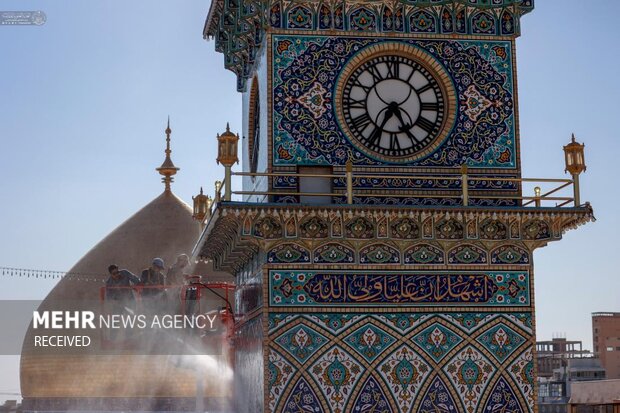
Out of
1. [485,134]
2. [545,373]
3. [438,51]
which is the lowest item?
[545,373]

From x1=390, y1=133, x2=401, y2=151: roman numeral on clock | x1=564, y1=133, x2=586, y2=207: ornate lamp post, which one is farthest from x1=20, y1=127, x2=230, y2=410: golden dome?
x1=564, y1=133, x2=586, y2=207: ornate lamp post

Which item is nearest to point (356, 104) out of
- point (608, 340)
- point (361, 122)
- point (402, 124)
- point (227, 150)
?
point (361, 122)

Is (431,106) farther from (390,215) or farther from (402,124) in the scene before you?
(390,215)

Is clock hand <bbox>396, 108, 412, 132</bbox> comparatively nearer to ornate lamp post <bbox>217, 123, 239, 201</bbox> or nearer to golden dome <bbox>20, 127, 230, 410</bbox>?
ornate lamp post <bbox>217, 123, 239, 201</bbox>

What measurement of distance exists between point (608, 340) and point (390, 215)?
213 feet

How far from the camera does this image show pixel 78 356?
115ft

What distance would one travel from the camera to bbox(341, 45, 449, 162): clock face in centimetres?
1898

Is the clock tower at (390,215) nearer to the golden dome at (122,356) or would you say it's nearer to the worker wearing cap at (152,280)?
the worker wearing cap at (152,280)

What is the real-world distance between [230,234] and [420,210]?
10.6 feet

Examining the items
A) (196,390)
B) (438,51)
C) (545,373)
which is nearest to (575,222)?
(438,51)

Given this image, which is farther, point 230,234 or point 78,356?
point 78,356

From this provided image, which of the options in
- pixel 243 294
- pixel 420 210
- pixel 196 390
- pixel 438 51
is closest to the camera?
pixel 420 210

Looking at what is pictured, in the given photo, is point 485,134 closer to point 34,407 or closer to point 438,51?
point 438,51

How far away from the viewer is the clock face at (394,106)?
18984 mm
